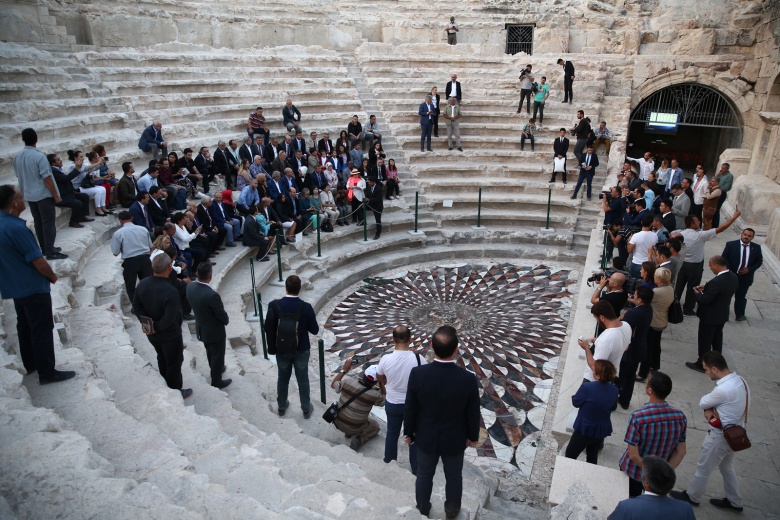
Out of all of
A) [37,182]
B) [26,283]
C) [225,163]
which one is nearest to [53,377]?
[26,283]

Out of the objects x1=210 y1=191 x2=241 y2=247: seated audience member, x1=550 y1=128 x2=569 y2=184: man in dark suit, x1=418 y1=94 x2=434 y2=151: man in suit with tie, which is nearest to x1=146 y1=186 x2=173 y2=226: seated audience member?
x1=210 y1=191 x2=241 y2=247: seated audience member

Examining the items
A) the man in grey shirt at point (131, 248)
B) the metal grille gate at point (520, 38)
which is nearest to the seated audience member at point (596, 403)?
the man in grey shirt at point (131, 248)

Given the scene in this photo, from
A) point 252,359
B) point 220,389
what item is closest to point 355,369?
point 252,359

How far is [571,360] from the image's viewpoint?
7.31 m

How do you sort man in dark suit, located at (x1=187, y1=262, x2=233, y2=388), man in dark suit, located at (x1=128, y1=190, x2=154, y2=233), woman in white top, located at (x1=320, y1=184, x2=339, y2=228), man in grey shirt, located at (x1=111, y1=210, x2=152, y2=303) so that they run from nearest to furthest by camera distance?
man in dark suit, located at (x1=187, y1=262, x2=233, y2=388) → man in grey shirt, located at (x1=111, y1=210, x2=152, y2=303) → man in dark suit, located at (x1=128, y1=190, x2=154, y2=233) → woman in white top, located at (x1=320, y1=184, x2=339, y2=228)

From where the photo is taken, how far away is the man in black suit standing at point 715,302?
636cm

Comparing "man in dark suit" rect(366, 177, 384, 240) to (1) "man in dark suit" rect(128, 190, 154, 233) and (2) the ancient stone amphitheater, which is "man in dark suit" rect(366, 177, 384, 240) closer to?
(2) the ancient stone amphitheater

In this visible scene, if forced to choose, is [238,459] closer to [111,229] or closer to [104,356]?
[104,356]

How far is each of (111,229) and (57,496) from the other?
6.71 meters

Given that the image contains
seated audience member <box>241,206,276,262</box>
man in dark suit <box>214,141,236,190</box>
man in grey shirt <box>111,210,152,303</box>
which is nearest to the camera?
man in grey shirt <box>111,210,152,303</box>

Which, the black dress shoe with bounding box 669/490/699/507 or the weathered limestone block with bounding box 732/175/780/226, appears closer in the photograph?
the black dress shoe with bounding box 669/490/699/507

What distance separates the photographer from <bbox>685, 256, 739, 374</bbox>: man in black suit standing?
6.36 meters

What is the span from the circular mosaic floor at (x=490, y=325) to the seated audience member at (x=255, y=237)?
1.85 m

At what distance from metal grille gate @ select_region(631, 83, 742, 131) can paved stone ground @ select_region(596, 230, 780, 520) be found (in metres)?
9.65
